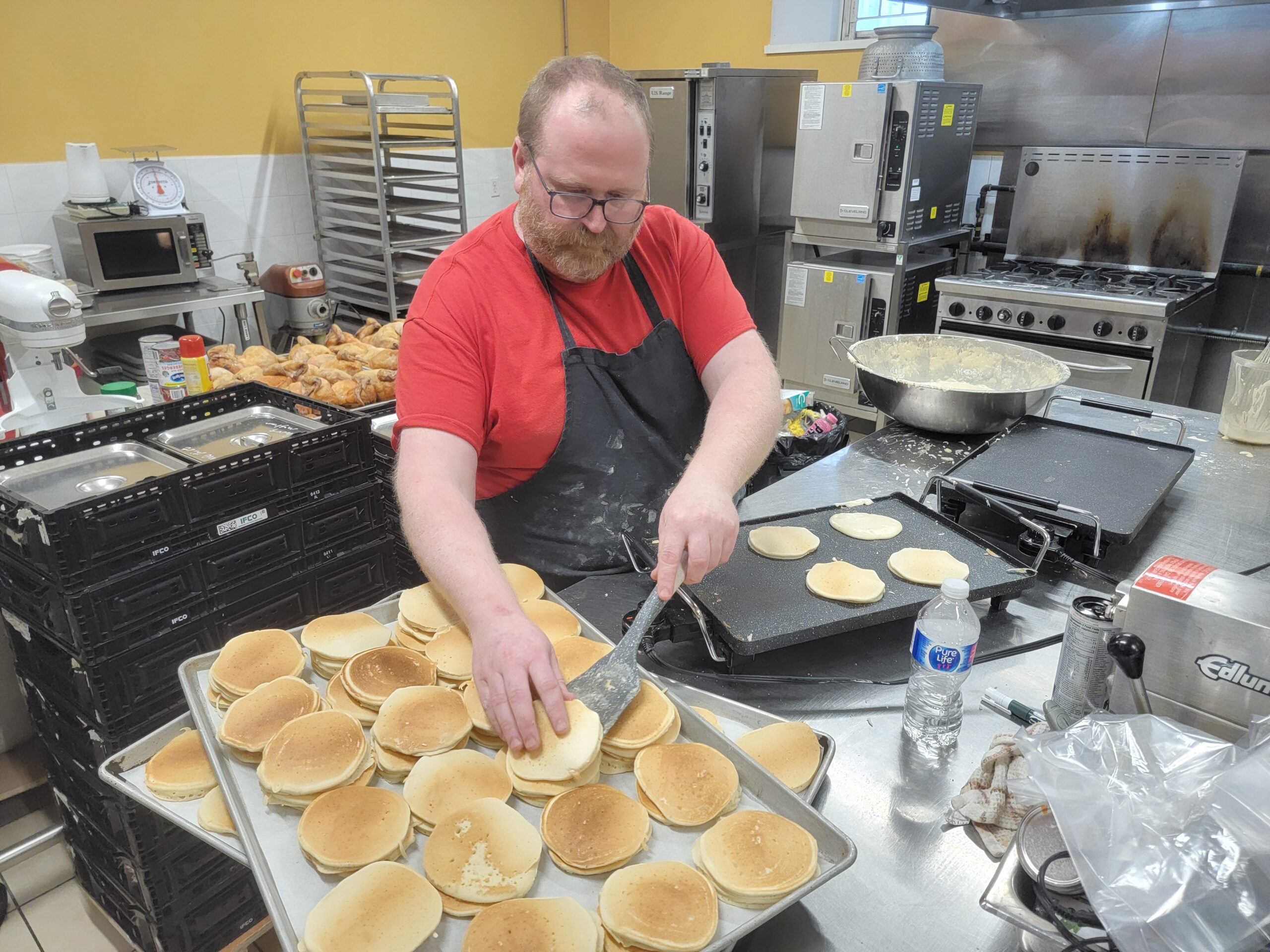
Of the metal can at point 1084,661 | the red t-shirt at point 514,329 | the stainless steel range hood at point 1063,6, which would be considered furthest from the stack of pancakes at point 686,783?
the stainless steel range hood at point 1063,6

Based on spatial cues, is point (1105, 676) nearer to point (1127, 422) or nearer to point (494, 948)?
point (494, 948)

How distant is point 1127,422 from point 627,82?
5.65 feet

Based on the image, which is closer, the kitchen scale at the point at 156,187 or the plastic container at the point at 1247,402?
the plastic container at the point at 1247,402

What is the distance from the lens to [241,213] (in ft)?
14.5

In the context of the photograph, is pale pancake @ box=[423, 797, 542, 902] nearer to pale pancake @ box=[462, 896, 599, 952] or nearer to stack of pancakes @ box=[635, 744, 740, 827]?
pale pancake @ box=[462, 896, 599, 952]

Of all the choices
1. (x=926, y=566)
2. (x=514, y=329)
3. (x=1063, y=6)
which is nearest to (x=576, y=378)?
(x=514, y=329)

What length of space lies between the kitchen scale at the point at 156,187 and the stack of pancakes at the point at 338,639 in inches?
131

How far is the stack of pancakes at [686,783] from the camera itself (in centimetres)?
94

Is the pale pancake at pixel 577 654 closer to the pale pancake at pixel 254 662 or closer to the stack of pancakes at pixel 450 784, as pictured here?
the stack of pancakes at pixel 450 784

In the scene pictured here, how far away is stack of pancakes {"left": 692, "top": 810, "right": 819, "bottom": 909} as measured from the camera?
A: 2.73 ft

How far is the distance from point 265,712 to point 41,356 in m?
1.52

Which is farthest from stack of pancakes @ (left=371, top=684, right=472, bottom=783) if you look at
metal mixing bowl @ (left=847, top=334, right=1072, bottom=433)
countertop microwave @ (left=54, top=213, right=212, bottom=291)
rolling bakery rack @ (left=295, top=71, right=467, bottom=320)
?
rolling bakery rack @ (left=295, top=71, right=467, bottom=320)

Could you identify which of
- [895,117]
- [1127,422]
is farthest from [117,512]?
[895,117]

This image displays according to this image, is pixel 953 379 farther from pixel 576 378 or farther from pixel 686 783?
pixel 686 783
